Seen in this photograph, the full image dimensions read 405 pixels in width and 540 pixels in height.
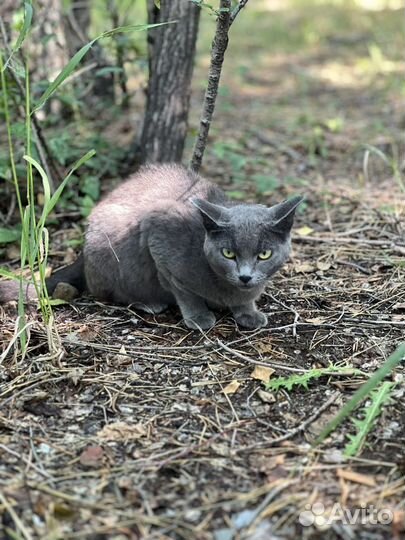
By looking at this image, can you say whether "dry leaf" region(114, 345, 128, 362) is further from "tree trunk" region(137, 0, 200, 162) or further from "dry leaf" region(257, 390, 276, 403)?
"tree trunk" region(137, 0, 200, 162)

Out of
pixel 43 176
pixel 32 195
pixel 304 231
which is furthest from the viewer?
pixel 304 231

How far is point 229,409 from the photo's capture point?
2.46 meters

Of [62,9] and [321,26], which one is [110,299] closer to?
[62,9]

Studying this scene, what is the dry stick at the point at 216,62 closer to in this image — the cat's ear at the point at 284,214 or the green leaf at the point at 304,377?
the cat's ear at the point at 284,214

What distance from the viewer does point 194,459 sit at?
2.16 metres

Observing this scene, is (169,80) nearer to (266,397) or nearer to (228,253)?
(228,253)

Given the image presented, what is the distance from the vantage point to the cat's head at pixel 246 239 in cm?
283

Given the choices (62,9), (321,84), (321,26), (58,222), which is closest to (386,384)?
(58,222)

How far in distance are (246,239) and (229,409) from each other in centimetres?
76

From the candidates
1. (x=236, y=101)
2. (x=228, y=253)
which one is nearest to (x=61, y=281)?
(x=228, y=253)

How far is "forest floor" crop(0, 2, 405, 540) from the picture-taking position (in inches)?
75.8

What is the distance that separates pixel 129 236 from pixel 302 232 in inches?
48.1

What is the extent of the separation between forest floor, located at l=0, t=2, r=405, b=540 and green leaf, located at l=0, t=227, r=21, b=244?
0.81ft

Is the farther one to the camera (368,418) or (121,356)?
(121,356)
